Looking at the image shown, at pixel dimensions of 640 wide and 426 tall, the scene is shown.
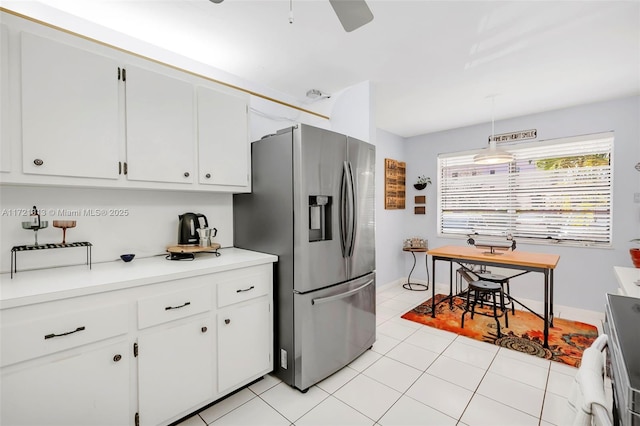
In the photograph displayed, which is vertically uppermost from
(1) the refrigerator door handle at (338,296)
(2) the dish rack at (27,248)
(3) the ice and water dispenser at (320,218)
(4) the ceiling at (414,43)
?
(4) the ceiling at (414,43)

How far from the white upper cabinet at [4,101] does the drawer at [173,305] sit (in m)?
0.96

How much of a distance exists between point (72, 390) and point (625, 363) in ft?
6.74

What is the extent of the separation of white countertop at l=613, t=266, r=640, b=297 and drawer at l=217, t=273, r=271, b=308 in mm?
2292

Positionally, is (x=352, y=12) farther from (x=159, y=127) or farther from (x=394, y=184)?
(x=394, y=184)

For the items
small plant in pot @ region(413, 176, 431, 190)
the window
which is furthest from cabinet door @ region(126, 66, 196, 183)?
the window

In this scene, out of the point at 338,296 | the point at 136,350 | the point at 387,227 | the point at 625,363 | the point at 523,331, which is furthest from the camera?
the point at 387,227

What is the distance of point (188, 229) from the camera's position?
212cm

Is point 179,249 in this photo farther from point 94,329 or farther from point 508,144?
point 508,144

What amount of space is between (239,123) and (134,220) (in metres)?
1.08

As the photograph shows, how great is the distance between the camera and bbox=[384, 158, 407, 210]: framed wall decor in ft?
14.9

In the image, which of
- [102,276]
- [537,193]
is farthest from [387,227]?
[102,276]

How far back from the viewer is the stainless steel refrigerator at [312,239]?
6.63 ft

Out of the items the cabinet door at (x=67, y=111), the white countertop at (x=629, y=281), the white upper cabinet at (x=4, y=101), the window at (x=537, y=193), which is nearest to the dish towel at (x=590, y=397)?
the white countertop at (x=629, y=281)

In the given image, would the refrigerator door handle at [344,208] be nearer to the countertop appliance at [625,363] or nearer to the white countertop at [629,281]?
the countertop appliance at [625,363]
